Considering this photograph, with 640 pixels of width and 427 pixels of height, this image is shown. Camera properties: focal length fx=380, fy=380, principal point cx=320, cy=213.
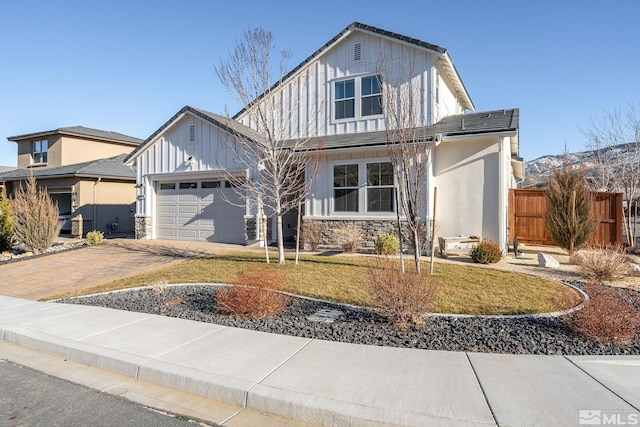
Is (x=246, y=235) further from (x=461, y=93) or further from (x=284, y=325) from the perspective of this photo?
(x=461, y=93)

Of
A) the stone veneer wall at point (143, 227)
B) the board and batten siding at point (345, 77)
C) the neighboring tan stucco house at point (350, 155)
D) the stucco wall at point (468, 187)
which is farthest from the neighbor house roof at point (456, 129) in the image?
the stone veneer wall at point (143, 227)

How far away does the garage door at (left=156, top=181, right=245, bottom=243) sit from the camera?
15805 millimetres

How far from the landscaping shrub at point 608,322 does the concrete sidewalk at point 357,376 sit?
507mm

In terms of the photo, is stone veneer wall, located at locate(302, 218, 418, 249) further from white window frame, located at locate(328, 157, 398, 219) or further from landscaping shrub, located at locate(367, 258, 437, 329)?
landscaping shrub, located at locate(367, 258, 437, 329)

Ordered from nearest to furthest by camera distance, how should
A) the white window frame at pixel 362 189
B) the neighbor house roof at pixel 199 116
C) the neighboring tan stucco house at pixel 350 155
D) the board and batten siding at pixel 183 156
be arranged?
the neighboring tan stucco house at pixel 350 155 → the white window frame at pixel 362 189 → the neighbor house roof at pixel 199 116 → the board and batten siding at pixel 183 156

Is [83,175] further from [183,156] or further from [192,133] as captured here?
[192,133]

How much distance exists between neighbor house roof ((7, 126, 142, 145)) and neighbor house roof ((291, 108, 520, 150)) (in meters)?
20.1

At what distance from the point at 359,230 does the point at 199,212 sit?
7474 millimetres

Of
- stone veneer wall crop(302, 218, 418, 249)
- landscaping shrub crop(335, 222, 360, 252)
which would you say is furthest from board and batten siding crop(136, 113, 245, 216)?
landscaping shrub crop(335, 222, 360, 252)

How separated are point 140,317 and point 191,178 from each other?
11240 mm

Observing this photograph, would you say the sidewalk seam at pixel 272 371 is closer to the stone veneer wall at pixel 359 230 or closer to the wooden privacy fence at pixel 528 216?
the stone veneer wall at pixel 359 230

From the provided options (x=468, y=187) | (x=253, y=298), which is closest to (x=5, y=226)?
(x=253, y=298)

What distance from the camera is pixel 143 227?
17.4 metres

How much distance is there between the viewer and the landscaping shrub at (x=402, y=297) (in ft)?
17.8
